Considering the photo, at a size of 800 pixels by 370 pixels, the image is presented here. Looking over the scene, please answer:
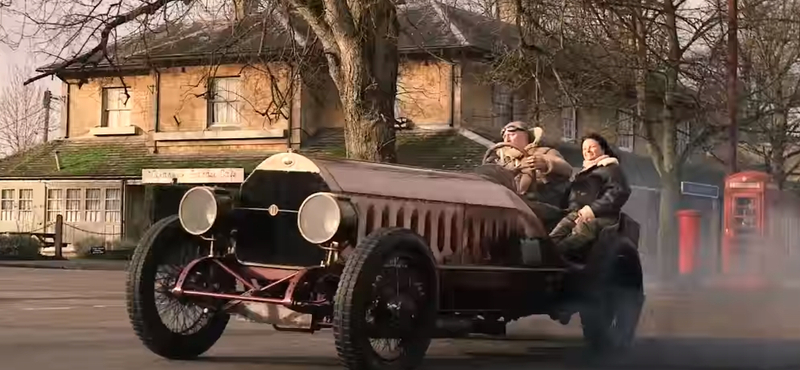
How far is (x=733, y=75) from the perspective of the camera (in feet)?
51.7

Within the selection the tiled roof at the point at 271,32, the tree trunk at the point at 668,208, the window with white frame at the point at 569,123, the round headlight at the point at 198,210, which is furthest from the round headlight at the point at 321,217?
the tree trunk at the point at 668,208

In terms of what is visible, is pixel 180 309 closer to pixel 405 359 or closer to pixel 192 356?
pixel 192 356

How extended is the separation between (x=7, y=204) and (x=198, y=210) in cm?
3444

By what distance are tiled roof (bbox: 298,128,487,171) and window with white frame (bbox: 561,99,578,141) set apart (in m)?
15.5

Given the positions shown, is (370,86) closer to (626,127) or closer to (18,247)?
(626,127)

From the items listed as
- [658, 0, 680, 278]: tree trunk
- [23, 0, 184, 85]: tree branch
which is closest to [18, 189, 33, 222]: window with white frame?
[23, 0, 184, 85]: tree branch

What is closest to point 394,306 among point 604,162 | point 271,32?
point 604,162

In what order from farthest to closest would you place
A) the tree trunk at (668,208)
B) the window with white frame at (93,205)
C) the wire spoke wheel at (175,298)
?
the window with white frame at (93,205) → the tree trunk at (668,208) → the wire spoke wheel at (175,298)

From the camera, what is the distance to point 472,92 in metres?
31.0

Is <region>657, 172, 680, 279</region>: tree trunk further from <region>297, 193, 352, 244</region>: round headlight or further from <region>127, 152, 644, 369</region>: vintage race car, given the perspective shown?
<region>297, 193, 352, 244</region>: round headlight

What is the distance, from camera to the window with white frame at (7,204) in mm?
39688

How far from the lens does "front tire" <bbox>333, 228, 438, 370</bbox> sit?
677cm

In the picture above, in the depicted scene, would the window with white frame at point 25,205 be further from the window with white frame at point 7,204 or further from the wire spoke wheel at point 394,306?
the wire spoke wheel at point 394,306

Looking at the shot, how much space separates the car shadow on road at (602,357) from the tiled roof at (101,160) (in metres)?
25.1
